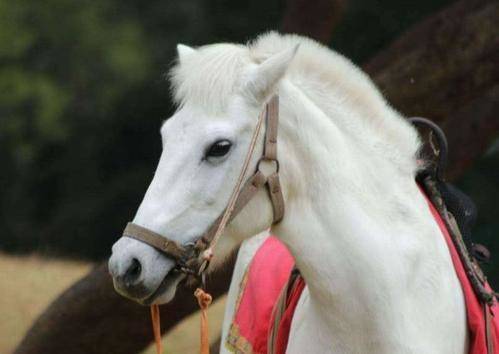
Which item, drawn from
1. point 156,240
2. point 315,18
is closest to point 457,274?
point 156,240

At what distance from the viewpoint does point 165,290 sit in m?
2.76

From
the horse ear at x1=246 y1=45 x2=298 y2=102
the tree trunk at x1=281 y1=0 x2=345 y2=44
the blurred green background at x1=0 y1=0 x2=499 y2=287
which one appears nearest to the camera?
the horse ear at x1=246 y1=45 x2=298 y2=102

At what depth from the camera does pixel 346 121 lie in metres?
3.00

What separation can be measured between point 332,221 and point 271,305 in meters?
0.68

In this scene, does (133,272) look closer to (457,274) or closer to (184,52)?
(184,52)

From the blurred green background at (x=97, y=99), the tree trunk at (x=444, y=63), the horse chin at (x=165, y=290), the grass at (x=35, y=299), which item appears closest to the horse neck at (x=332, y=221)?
the horse chin at (x=165, y=290)

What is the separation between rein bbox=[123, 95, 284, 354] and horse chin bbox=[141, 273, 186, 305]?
0.03 meters

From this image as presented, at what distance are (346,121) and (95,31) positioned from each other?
4.70m

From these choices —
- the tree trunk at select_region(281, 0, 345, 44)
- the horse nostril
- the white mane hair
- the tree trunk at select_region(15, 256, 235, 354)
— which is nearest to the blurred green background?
the tree trunk at select_region(281, 0, 345, 44)

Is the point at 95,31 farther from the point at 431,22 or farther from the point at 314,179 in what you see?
the point at 314,179

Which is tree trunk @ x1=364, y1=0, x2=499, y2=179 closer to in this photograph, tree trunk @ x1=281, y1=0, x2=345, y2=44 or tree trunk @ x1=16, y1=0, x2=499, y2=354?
tree trunk @ x1=16, y1=0, x2=499, y2=354

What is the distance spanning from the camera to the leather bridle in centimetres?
270

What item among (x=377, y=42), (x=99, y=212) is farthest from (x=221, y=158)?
(x=99, y=212)

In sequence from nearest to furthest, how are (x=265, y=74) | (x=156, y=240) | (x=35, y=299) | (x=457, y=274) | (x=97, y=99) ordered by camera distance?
(x=156, y=240) → (x=265, y=74) → (x=457, y=274) → (x=35, y=299) → (x=97, y=99)
